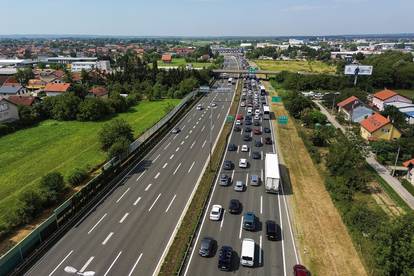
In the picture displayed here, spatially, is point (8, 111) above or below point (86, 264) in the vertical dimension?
above

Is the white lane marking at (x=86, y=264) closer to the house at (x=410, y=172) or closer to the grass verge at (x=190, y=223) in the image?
the grass verge at (x=190, y=223)

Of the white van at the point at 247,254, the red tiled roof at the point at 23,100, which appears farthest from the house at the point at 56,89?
the white van at the point at 247,254

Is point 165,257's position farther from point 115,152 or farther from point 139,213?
point 115,152

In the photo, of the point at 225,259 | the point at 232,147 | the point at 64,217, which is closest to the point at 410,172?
the point at 232,147

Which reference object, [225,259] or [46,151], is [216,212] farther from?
[46,151]

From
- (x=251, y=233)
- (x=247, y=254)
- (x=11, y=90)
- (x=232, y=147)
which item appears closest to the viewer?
(x=247, y=254)

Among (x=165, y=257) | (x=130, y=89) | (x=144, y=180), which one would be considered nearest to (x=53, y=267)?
(x=165, y=257)

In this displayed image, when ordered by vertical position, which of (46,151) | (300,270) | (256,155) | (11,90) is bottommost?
(46,151)
